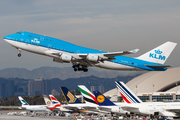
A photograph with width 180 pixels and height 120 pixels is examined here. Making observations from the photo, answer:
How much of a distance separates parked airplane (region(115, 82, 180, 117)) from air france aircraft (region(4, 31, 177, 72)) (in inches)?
225

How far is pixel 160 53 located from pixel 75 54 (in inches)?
833

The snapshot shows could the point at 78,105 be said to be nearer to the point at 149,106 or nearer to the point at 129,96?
the point at 129,96

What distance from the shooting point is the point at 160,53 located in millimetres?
64438

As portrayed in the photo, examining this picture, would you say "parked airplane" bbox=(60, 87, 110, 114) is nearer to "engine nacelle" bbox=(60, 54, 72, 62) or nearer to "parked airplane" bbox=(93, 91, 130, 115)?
"parked airplane" bbox=(93, 91, 130, 115)

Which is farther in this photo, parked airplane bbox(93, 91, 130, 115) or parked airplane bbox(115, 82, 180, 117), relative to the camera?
parked airplane bbox(93, 91, 130, 115)

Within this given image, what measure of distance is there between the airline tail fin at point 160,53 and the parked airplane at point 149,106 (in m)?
9.95

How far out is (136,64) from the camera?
193 ft

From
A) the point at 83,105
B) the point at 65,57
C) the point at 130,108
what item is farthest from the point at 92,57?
the point at 83,105

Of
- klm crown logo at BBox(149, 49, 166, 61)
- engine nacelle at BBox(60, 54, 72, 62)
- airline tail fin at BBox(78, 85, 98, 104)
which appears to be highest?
klm crown logo at BBox(149, 49, 166, 61)

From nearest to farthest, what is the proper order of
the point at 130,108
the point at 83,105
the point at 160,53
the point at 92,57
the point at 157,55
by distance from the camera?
the point at 130,108
the point at 92,57
the point at 157,55
the point at 160,53
the point at 83,105

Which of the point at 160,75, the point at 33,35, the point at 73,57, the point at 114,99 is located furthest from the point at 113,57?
the point at 160,75

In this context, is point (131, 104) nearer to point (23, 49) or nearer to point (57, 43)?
point (57, 43)

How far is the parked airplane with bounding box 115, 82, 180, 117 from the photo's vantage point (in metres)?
54.7

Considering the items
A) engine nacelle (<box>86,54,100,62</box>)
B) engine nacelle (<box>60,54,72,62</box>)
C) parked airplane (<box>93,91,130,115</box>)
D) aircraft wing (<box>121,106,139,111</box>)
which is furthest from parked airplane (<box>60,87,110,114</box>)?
engine nacelle (<box>60,54,72,62</box>)
